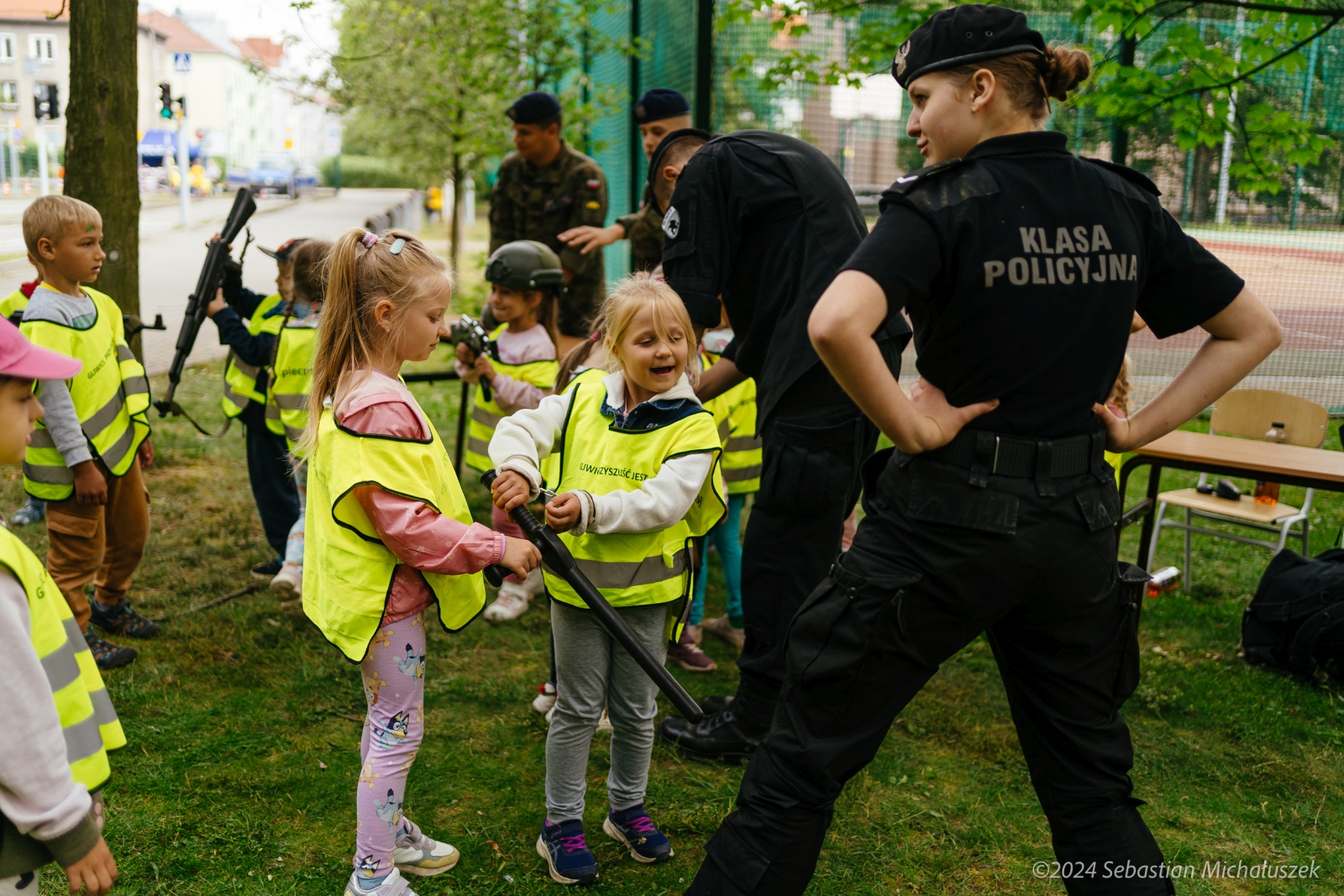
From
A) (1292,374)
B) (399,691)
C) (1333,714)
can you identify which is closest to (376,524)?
(399,691)

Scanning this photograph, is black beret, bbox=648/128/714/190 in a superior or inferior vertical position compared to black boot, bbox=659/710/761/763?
superior

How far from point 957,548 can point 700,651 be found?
8.20 ft

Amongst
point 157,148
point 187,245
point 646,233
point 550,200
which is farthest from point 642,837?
point 157,148

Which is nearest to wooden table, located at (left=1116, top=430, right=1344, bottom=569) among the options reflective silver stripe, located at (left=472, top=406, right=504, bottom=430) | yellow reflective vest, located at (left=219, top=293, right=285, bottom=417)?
reflective silver stripe, located at (left=472, top=406, right=504, bottom=430)

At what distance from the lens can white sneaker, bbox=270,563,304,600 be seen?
464 centimetres

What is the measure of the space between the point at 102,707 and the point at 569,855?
4.65ft

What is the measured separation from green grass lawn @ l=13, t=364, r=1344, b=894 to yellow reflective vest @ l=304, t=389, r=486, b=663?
34.1 inches

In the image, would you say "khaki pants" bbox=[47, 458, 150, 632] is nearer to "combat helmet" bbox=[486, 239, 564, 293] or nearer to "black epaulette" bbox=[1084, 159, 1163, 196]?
"combat helmet" bbox=[486, 239, 564, 293]

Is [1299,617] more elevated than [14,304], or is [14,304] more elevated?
[14,304]

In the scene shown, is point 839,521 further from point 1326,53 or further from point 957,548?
point 1326,53

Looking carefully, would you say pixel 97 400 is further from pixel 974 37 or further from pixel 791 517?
pixel 974 37

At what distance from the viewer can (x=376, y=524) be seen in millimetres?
2480

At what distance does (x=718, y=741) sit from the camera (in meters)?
3.59

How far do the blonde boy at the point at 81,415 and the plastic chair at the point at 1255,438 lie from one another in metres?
4.82
